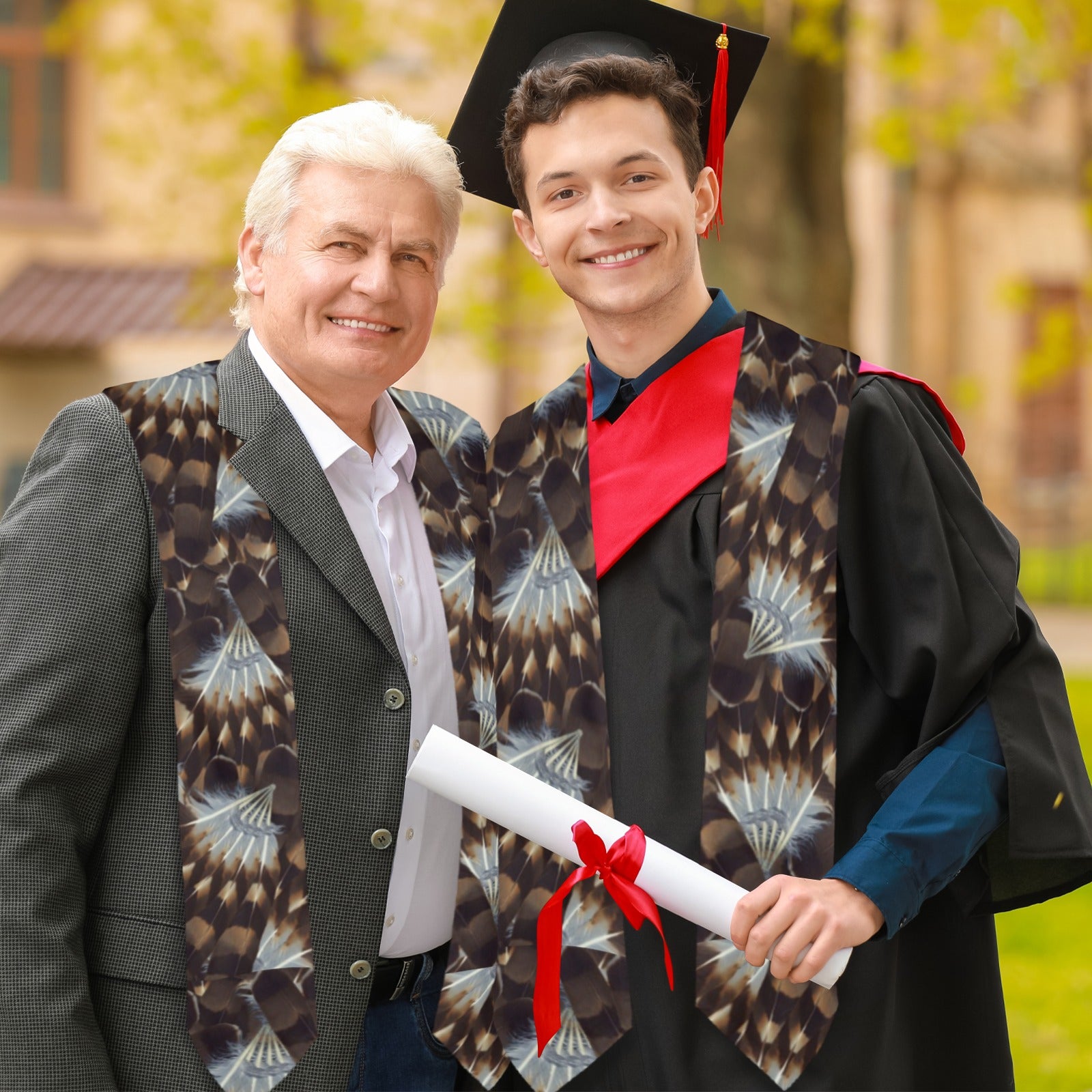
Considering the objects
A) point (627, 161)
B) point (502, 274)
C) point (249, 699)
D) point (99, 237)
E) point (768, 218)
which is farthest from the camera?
point (99, 237)

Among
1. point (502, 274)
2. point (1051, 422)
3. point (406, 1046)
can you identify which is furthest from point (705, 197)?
point (1051, 422)

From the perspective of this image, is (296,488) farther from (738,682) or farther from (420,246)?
(738,682)

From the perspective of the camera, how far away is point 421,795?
89.8 inches

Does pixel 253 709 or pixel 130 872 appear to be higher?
pixel 253 709

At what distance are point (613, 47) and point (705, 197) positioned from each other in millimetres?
302

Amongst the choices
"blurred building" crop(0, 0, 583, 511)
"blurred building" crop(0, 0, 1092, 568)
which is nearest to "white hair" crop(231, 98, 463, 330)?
"blurred building" crop(0, 0, 1092, 568)

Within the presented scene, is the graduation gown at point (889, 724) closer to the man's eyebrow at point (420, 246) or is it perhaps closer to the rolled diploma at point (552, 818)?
the rolled diploma at point (552, 818)

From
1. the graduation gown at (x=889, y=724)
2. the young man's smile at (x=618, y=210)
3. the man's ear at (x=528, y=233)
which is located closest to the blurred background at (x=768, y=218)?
the graduation gown at (x=889, y=724)

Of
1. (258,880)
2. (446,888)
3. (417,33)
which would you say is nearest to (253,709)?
(258,880)

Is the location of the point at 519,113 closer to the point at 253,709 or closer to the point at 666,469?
the point at 666,469

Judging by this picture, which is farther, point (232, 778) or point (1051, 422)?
point (1051, 422)

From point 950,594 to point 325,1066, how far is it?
1191 millimetres

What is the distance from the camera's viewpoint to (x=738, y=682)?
2.20m

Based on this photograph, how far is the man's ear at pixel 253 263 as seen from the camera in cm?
242
